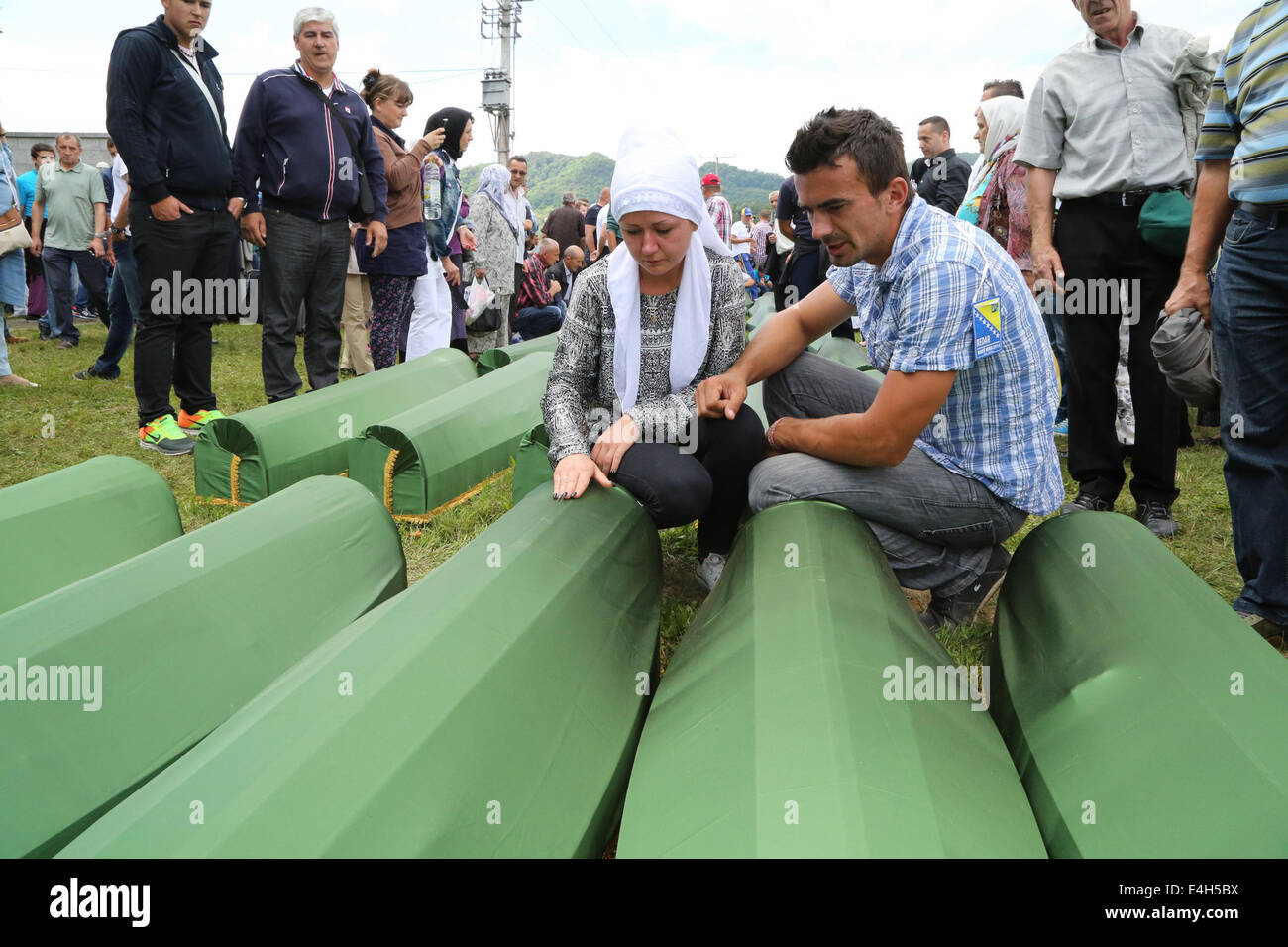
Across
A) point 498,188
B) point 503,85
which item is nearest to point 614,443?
point 498,188

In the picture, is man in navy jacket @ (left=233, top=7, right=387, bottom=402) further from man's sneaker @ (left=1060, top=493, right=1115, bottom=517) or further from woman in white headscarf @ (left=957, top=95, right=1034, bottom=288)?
man's sneaker @ (left=1060, top=493, right=1115, bottom=517)

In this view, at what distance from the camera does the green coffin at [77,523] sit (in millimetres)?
2225

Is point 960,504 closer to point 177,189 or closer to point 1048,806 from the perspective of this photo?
point 1048,806

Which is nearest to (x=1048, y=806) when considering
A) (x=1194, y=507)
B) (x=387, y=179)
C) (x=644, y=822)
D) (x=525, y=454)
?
(x=644, y=822)

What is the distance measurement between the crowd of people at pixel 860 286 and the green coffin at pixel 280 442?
838 millimetres

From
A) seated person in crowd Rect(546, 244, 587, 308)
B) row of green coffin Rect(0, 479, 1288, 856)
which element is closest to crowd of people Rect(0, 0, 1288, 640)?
row of green coffin Rect(0, 479, 1288, 856)

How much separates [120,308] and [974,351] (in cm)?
644

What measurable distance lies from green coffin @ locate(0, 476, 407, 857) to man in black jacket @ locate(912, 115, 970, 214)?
18.3ft

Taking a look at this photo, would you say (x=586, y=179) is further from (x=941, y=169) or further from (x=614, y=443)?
(x=614, y=443)

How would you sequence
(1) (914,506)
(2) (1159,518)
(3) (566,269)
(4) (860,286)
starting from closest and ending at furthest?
(1) (914,506) < (4) (860,286) < (2) (1159,518) < (3) (566,269)

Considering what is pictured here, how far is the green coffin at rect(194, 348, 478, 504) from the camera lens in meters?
3.65

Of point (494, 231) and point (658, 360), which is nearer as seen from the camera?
point (658, 360)

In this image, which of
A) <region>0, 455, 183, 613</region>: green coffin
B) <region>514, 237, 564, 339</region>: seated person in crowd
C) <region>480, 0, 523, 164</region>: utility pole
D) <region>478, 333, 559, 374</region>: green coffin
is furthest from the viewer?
<region>480, 0, 523, 164</region>: utility pole

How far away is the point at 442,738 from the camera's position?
4.45 feet
